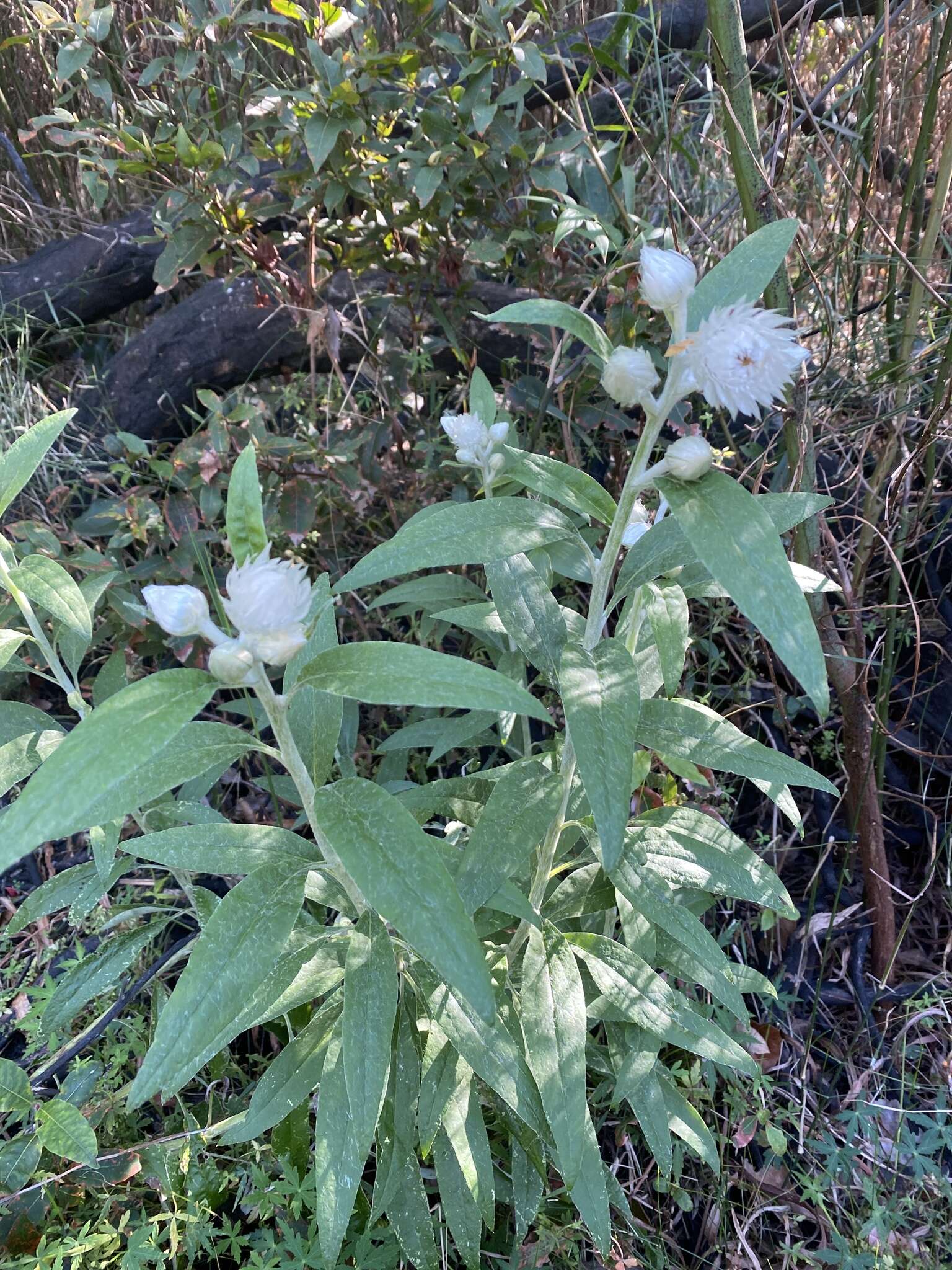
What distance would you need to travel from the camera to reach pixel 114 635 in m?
1.87

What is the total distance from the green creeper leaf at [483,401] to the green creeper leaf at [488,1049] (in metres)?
0.84

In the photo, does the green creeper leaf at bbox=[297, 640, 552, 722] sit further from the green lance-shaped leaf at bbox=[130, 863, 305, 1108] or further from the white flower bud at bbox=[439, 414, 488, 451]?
the white flower bud at bbox=[439, 414, 488, 451]

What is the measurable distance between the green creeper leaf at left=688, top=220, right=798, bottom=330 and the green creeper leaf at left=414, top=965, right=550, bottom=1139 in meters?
0.82

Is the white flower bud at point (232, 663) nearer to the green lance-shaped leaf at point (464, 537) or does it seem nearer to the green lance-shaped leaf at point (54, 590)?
the green lance-shaped leaf at point (464, 537)

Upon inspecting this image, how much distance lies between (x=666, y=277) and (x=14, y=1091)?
1.44 metres

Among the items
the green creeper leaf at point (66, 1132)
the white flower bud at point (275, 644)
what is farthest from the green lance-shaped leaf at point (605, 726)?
the green creeper leaf at point (66, 1132)

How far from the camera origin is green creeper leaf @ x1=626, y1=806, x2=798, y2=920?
1106 millimetres

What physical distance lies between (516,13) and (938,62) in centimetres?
160

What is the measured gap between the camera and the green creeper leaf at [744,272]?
804 millimetres

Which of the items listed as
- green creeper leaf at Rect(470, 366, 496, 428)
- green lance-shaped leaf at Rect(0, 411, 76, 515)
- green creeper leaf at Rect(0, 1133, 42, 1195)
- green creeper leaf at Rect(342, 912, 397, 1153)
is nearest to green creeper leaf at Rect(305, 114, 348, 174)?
green creeper leaf at Rect(470, 366, 496, 428)

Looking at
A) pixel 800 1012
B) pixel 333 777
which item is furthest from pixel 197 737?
pixel 800 1012

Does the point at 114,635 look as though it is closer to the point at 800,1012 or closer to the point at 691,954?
the point at 691,954

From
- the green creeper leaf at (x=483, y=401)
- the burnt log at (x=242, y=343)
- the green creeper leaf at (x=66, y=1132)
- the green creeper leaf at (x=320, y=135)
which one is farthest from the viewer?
the burnt log at (x=242, y=343)

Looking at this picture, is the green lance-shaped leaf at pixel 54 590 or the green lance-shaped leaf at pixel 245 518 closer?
→ the green lance-shaped leaf at pixel 245 518
